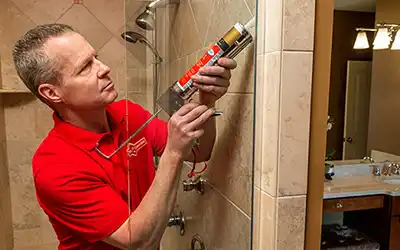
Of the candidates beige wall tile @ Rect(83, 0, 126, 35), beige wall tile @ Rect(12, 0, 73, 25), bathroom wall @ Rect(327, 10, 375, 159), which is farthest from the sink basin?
beige wall tile @ Rect(12, 0, 73, 25)

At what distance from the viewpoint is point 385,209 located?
5.47 feet

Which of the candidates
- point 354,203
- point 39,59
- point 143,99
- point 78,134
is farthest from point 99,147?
point 354,203

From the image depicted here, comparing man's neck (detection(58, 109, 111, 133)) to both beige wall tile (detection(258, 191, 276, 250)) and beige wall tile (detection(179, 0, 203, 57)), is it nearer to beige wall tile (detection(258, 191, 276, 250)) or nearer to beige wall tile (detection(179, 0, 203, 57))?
beige wall tile (detection(179, 0, 203, 57))

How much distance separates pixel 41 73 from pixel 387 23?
1845 millimetres

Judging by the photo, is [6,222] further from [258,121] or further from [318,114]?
[318,114]

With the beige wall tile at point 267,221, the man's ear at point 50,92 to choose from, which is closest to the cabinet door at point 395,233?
the beige wall tile at point 267,221

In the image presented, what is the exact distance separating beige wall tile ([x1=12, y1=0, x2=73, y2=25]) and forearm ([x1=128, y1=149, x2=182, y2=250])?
1.40 metres

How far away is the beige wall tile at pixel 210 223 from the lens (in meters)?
0.76

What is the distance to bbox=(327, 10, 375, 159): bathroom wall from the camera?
1696mm

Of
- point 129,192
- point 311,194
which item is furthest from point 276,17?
point 129,192

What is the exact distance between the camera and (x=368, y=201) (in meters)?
1.62

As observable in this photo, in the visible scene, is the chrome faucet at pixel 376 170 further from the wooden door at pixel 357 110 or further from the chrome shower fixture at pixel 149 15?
the chrome shower fixture at pixel 149 15

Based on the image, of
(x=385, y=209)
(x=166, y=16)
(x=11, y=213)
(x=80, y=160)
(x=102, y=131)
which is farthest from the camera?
(x=11, y=213)

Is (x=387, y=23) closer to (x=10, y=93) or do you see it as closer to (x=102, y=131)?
(x=102, y=131)
